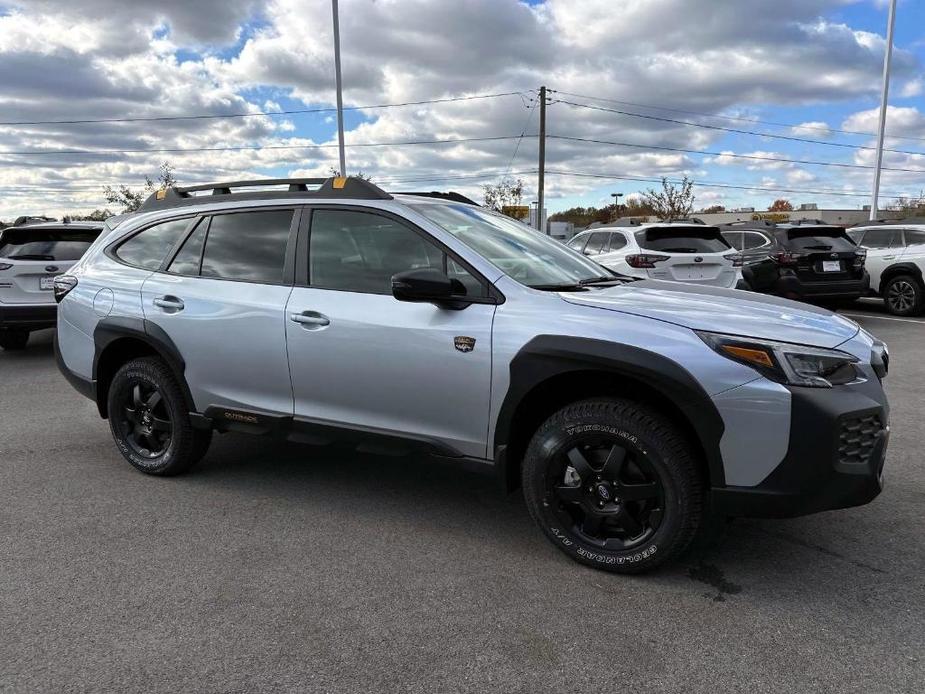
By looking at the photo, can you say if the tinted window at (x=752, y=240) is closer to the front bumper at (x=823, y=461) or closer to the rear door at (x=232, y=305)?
the front bumper at (x=823, y=461)

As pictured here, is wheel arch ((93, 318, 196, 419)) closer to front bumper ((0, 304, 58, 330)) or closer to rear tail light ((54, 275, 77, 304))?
rear tail light ((54, 275, 77, 304))

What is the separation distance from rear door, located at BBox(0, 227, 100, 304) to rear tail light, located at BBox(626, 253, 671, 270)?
23.5ft

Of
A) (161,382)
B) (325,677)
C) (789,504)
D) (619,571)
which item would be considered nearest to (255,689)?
(325,677)

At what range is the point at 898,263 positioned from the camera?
1224cm

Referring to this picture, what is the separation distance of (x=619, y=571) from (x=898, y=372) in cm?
578

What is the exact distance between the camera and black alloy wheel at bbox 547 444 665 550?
298 cm

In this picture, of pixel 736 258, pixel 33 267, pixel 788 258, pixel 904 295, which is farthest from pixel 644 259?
pixel 33 267

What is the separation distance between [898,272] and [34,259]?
1321cm

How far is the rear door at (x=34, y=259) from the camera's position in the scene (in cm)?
846

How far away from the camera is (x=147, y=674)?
97.0 inches

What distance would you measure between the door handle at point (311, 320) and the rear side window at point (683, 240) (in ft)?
23.3

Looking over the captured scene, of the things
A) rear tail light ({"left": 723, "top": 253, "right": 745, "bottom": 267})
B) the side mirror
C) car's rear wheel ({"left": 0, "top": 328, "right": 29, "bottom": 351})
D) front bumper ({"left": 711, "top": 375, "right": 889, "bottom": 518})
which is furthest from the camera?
rear tail light ({"left": 723, "top": 253, "right": 745, "bottom": 267})

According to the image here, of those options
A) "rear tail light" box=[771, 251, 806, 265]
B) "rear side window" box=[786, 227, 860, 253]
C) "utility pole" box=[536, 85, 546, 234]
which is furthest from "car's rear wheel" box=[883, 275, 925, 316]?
"utility pole" box=[536, 85, 546, 234]

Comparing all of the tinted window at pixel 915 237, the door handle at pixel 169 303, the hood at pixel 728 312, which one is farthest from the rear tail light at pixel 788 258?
the door handle at pixel 169 303
